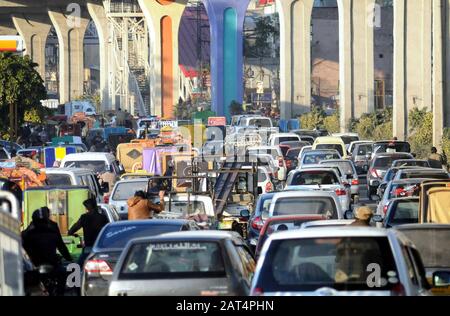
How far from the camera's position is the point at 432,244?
1758 cm

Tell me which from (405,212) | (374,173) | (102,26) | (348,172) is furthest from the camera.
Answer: (102,26)

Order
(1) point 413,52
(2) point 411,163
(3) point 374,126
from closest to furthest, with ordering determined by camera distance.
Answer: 1. (2) point 411,163
2. (1) point 413,52
3. (3) point 374,126

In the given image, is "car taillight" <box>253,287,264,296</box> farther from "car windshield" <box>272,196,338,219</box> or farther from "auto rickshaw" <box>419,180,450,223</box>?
"car windshield" <box>272,196,338,219</box>

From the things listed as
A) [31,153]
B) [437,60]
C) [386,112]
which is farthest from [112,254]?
[386,112]

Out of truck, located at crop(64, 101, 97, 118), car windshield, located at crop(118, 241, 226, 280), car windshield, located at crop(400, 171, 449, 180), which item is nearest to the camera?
car windshield, located at crop(118, 241, 226, 280)

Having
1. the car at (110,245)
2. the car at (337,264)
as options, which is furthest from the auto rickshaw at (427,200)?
the car at (337,264)

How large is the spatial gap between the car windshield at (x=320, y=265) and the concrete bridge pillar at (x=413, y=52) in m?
53.1

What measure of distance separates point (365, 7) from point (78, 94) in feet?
195

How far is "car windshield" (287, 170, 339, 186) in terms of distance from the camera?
33000mm

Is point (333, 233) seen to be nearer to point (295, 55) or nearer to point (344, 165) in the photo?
point (344, 165)

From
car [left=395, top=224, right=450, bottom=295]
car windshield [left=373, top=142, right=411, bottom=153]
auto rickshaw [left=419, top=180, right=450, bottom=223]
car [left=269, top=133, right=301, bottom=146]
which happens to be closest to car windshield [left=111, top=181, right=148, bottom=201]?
auto rickshaw [left=419, top=180, right=450, bottom=223]

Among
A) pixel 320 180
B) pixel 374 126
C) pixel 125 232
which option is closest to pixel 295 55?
pixel 374 126

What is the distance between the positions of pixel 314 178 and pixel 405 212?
28.8 ft

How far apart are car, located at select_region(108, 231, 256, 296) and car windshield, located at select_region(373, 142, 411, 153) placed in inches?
1383
